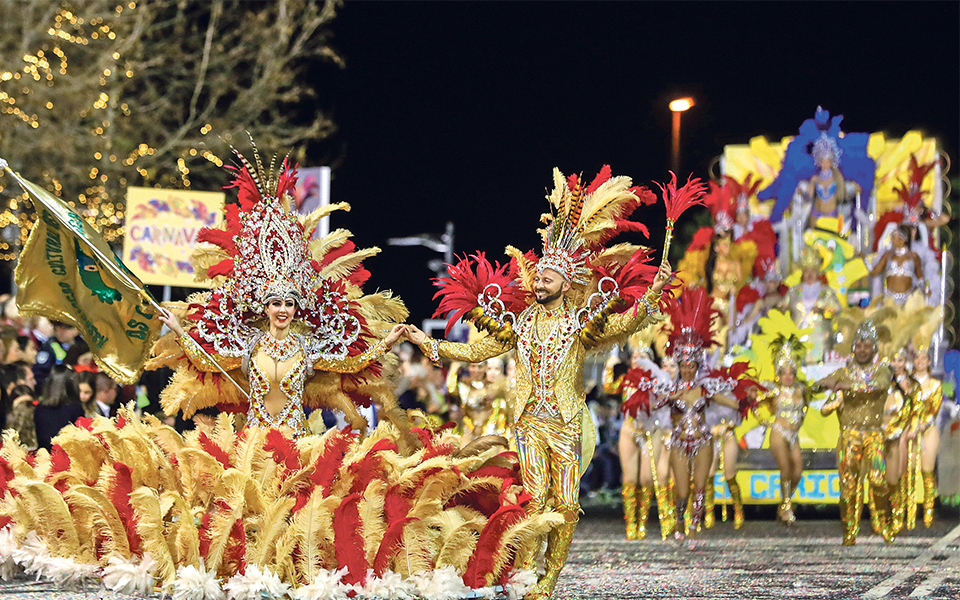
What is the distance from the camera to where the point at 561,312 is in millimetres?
6832

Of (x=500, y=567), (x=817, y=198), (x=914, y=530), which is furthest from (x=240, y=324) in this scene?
(x=817, y=198)

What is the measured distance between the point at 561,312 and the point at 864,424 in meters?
4.08

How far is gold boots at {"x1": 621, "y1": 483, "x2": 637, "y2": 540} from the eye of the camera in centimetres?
1011

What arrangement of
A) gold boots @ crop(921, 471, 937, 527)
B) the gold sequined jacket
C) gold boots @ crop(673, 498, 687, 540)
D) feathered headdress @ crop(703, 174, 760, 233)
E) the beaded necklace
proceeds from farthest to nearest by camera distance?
feathered headdress @ crop(703, 174, 760, 233)
gold boots @ crop(921, 471, 937, 527)
gold boots @ crop(673, 498, 687, 540)
the beaded necklace
the gold sequined jacket

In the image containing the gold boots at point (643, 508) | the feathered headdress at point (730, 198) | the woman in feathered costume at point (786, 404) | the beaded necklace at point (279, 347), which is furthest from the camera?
the feathered headdress at point (730, 198)

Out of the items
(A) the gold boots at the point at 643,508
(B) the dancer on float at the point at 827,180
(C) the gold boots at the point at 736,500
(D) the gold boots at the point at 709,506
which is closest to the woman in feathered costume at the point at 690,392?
(A) the gold boots at the point at 643,508

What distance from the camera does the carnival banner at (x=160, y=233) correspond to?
12.6m

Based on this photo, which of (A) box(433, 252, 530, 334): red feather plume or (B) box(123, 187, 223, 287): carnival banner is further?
(B) box(123, 187, 223, 287): carnival banner

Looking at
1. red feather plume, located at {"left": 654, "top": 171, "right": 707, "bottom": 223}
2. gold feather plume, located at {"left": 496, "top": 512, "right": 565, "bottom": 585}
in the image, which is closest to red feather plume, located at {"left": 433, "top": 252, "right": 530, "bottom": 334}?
red feather plume, located at {"left": 654, "top": 171, "right": 707, "bottom": 223}

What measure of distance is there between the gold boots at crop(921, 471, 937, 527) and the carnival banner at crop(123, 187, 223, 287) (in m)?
7.29

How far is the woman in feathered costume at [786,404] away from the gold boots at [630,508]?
1.51 m

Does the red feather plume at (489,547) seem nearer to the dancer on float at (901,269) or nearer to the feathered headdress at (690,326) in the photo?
the feathered headdress at (690,326)

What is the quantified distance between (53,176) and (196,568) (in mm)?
11776

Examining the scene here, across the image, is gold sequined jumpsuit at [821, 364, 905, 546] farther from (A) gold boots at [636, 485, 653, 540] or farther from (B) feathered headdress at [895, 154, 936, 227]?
(B) feathered headdress at [895, 154, 936, 227]
